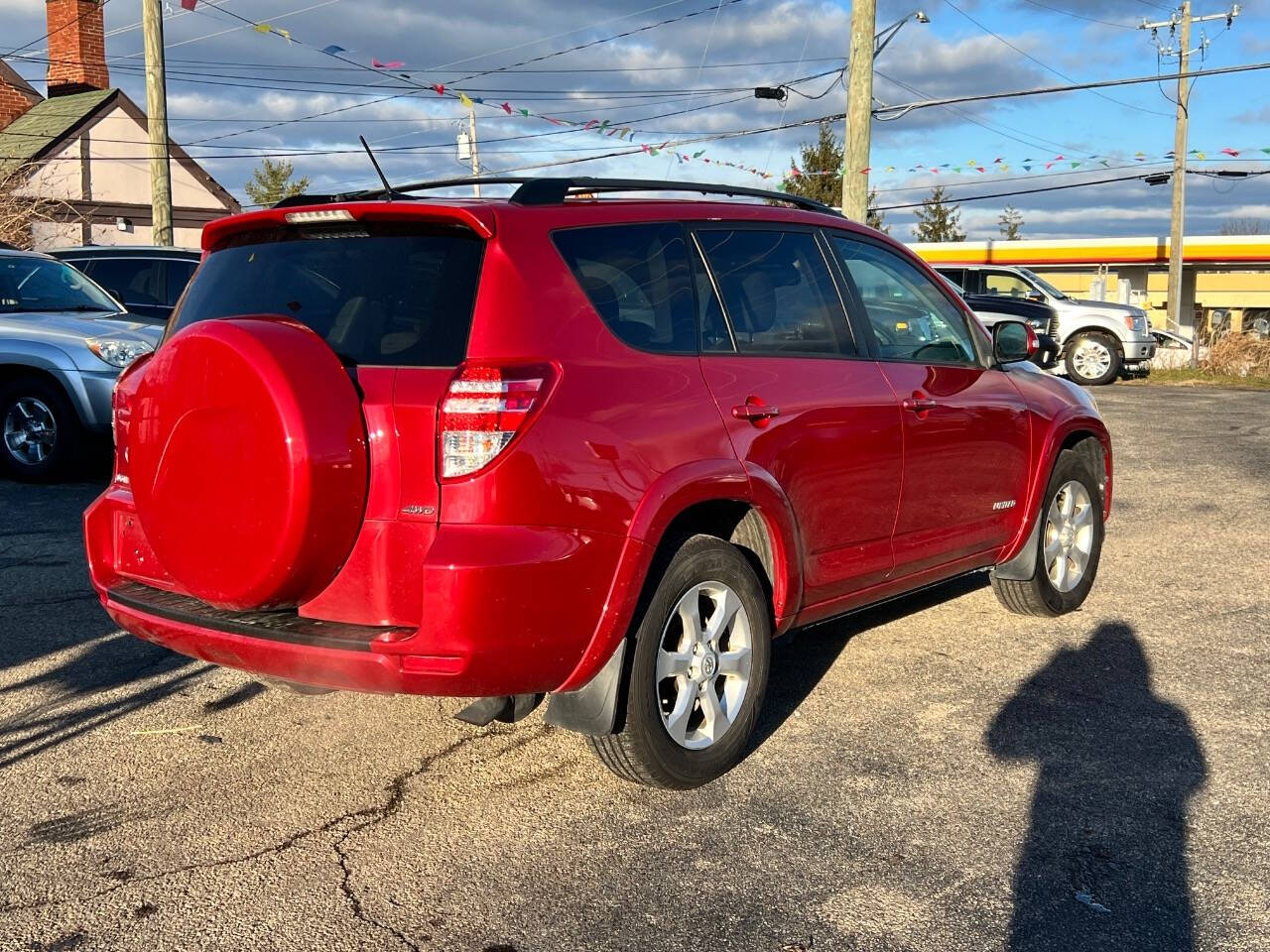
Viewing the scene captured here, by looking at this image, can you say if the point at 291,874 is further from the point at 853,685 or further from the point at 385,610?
the point at 853,685

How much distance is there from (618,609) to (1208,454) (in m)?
10.0

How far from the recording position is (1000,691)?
5.07 meters

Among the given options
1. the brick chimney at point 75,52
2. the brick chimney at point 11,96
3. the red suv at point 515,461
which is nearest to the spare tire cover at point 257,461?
the red suv at point 515,461

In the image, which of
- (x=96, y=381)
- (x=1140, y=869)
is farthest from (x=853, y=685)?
(x=96, y=381)

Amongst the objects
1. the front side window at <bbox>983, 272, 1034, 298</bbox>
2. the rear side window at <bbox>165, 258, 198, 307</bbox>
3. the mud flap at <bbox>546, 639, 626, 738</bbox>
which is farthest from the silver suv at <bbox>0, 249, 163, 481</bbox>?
the front side window at <bbox>983, 272, 1034, 298</bbox>

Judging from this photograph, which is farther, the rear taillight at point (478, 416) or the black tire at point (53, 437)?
the black tire at point (53, 437)

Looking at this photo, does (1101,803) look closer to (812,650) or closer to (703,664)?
(703,664)

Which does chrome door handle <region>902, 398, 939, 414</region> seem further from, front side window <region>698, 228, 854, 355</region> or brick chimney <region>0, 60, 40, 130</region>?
brick chimney <region>0, 60, 40, 130</region>

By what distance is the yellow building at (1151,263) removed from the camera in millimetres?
38781

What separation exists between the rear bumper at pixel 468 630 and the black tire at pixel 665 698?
250 mm

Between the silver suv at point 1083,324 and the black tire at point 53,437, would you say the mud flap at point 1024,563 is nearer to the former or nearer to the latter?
the black tire at point 53,437

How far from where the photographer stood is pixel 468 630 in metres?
3.43

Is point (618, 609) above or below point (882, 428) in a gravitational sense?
below

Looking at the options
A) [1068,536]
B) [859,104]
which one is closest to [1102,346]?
[859,104]
